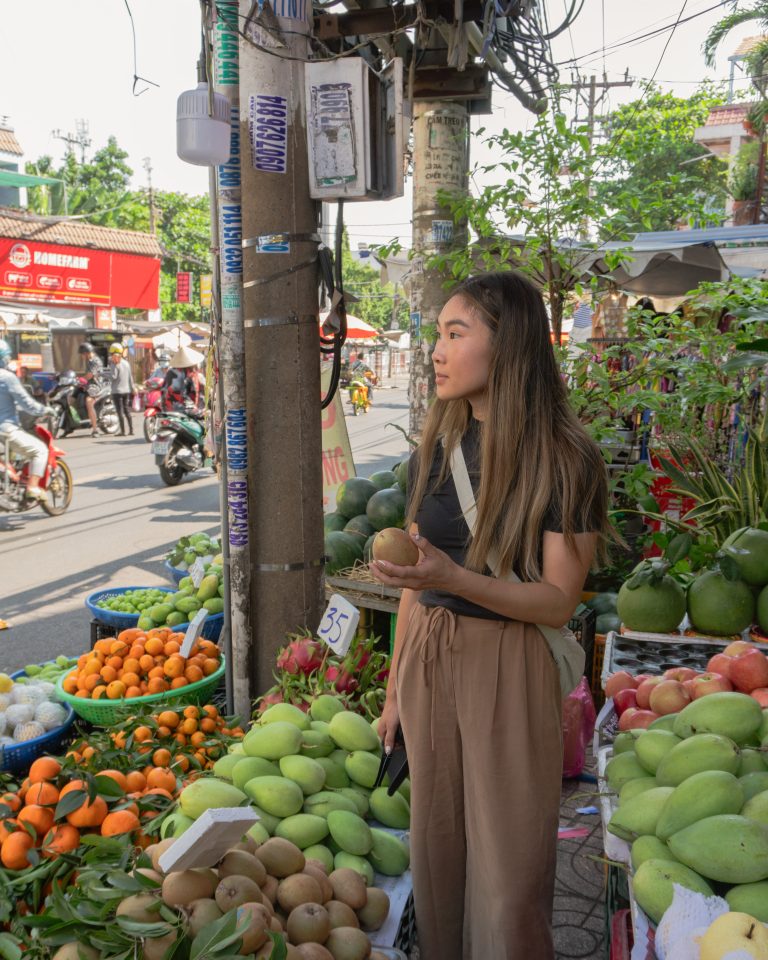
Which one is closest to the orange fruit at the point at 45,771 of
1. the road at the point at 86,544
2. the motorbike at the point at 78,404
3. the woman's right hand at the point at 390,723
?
the woman's right hand at the point at 390,723

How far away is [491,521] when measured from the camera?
6.12 feet

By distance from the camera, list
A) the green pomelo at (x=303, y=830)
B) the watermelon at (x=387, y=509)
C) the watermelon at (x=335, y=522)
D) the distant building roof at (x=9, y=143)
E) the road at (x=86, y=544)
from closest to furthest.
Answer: the green pomelo at (x=303, y=830)
the watermelon at (x=387, y=509)
the watermelon at (x=335, y=522)
the road at (x=86, y=544)
the distant building roof at (x=9, y=143)

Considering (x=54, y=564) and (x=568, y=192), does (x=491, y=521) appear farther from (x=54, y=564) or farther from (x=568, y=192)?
(x=54, y=564)

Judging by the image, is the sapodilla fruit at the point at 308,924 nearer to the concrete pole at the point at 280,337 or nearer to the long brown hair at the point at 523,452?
the long brown hair at the point at 523,452

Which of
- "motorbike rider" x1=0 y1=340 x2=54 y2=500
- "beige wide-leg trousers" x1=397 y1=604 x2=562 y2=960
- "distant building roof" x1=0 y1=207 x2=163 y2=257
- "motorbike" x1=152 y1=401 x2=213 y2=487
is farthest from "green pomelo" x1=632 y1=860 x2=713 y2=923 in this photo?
"distant building roof" x1=0 y1=207 x2=163 y2=257

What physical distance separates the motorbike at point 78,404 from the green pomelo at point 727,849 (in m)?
17.5

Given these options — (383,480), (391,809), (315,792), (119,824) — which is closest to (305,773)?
(315,792)

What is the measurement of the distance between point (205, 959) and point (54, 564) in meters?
6.69

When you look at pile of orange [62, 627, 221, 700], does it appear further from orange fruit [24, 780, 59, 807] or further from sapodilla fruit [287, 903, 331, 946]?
sapodilla fruit [287, 903, 331, 946]

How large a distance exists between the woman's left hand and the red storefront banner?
93.5 ft

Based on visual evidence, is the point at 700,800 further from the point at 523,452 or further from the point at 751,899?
the point at 523,452

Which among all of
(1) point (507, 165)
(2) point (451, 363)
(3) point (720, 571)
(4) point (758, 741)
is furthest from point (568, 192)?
(4) point (758, 741)

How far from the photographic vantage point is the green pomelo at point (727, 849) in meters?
1.50

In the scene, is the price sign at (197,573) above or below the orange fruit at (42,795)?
above
